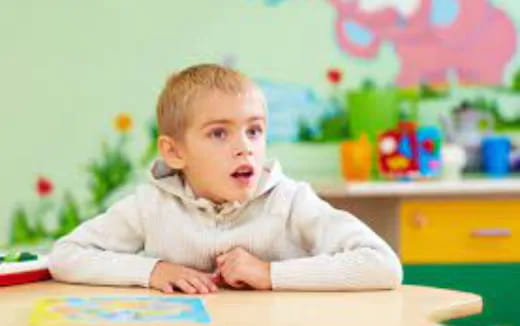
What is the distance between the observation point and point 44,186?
4.01m

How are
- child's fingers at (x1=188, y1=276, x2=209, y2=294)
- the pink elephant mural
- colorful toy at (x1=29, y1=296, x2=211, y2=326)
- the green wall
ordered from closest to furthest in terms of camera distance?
colorful toy at (x1=29, y1=296, x2=211, y2=326) → child's fingers at (x1=188, y1=276, x2=209, y2=294) → the green wall → the pink elephant mural

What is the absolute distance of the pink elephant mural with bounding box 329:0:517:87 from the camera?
4.09 meters

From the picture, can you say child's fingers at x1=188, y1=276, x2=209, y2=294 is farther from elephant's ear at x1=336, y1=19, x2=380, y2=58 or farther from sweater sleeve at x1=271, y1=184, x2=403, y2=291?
elephant's ear at x1=336, y1=19, x2=380, y2=58

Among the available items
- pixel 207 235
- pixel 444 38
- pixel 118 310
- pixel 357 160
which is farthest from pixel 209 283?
pixel 444 38

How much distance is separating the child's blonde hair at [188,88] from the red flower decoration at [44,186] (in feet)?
6.53

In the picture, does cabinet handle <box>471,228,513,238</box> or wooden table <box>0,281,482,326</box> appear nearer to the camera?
wooden table <box>0,281,482,326</box>

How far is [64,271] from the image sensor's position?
6.66ft

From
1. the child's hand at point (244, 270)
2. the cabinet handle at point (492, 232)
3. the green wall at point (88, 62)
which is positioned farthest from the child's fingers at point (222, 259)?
the green wall at point (88, 62)

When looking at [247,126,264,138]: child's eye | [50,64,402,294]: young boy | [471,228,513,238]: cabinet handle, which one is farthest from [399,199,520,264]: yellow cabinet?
[247,126,264,138]: child's eye

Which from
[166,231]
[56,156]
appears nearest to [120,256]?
[166,231]

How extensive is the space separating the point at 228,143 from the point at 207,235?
17 centimetres

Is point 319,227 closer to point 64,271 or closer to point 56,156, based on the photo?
point 64,271

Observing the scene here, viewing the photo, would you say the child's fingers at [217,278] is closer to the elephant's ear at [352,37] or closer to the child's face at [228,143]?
the child's face at [228,143]

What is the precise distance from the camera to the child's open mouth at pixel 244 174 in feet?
6.40
